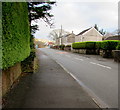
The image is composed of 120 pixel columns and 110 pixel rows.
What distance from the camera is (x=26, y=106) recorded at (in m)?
3.40

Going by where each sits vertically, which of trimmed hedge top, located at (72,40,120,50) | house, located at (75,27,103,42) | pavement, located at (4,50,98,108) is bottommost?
pavement, located at (4,50,98,108)

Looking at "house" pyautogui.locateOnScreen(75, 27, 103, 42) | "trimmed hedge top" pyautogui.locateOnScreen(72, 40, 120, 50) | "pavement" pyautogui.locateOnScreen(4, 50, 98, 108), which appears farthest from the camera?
"house" pyautogui.locateOnScreen(75, 27, 103, 42)

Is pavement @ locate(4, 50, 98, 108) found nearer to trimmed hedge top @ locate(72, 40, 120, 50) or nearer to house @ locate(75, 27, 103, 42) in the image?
trimmed hedge top @ locate(72, 40, 120, 50)

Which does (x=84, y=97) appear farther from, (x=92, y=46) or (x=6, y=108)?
(x=92, y=46)

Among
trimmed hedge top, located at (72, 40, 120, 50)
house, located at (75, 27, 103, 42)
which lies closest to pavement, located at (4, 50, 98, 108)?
trimmed hedge top, located at (72, 40, 120, 50)

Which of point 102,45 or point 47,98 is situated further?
point 102,45

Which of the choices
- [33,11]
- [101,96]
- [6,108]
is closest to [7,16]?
[6,108]

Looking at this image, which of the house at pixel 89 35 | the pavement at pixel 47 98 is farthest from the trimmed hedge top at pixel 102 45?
the house at pixel 89 35

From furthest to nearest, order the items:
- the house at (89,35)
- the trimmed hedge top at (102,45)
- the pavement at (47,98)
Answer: the house at (89,35)
the trimmed hedge top at (102,45)
the pavement at (47,98)

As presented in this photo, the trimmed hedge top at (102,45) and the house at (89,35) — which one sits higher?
the house at (89,35)

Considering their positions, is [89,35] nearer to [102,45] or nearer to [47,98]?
[102,45]

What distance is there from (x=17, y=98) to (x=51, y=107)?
1.13 m

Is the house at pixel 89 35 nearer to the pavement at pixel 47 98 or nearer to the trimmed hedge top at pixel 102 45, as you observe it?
the trimmed hedge top at pixel 102 45

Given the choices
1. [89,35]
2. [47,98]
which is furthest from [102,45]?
[89,35]
